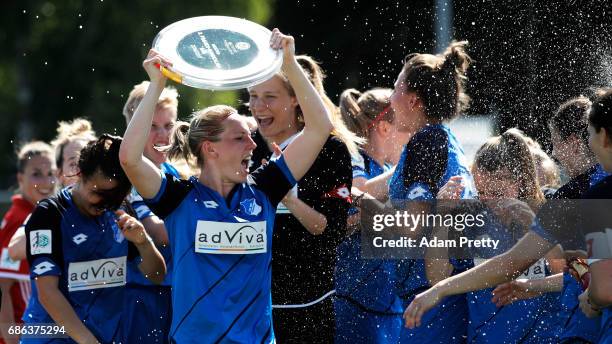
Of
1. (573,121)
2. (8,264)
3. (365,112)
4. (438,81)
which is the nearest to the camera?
(573,121)

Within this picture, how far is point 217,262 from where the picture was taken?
4199 mm

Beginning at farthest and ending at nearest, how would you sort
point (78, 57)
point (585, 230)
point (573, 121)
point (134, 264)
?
point (78, 57), point (134, 264), point (573, 121), point (585, 230)

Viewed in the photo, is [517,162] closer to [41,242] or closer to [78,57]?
[41,242]

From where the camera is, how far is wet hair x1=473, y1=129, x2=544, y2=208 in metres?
4.97

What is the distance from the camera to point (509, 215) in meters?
5.00

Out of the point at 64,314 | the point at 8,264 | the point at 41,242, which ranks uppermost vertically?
the point at 41,242

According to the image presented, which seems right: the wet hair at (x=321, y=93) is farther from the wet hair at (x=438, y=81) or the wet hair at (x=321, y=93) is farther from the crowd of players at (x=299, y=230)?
the wet hair at (x=438, y=81)

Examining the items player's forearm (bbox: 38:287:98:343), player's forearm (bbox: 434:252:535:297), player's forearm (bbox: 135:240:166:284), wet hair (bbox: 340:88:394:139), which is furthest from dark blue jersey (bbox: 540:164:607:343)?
player's forearm (bbox: 38:287:98:343)

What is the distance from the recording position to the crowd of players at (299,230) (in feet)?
13.7

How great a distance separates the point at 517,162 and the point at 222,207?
159 cm

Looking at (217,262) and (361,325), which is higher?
(217,262)

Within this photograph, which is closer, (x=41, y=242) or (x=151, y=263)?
(x=41, y=242)

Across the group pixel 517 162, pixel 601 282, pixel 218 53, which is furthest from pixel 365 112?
pixel 601 282

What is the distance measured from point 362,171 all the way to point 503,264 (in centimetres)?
174
